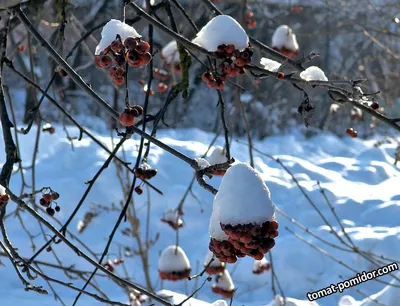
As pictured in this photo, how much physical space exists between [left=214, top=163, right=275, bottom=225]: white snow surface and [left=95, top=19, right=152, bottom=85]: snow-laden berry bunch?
10.8 inches

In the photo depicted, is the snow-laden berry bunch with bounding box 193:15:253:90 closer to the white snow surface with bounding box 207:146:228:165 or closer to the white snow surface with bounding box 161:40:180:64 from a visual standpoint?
the white snow surface with bounding box 207:146:228:165

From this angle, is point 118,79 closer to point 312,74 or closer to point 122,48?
point 122,48

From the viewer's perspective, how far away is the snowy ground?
11.4 feet

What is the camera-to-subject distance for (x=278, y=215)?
466cm

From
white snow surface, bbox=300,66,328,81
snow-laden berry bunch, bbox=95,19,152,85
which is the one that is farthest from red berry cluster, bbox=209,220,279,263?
white snow surface, bbox=300,66,328,81

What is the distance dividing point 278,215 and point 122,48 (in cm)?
383

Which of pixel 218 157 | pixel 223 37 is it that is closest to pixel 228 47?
pixel 223 37

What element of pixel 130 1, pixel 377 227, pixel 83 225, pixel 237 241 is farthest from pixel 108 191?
pixel 237 241

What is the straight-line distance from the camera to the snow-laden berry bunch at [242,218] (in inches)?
35.7

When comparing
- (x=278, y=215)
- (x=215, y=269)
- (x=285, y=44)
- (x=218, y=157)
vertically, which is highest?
(x=278, y=215)

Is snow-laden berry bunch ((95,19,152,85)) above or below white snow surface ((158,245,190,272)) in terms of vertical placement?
below

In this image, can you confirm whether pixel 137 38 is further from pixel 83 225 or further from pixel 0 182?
pixel 83 225

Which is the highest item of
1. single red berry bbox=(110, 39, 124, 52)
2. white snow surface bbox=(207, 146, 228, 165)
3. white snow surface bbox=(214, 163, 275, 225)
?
white snow surface bbox=(207, 146, 228, 165)

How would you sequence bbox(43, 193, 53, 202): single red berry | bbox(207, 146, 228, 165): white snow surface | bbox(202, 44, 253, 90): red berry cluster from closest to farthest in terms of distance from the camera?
bbox(202, 44, 253, 90): red berry cluster
bbox(43, 193, 53, 202): single red berry
bbox(207, 146, 228, 165): white snow surface
